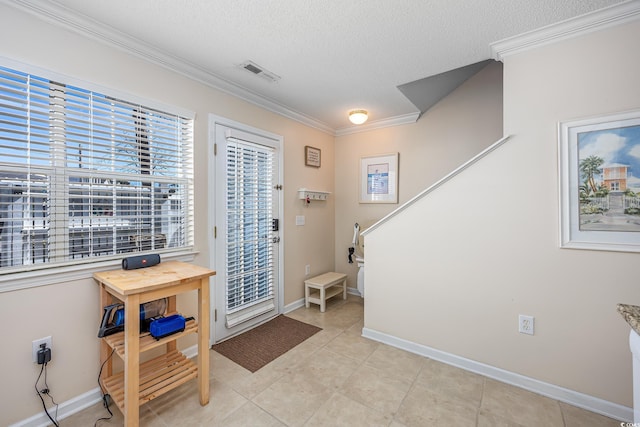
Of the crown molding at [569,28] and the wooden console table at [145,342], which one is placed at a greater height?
the crown molding at [569,28]

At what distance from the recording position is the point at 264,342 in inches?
101

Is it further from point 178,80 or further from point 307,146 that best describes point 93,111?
point 307,146

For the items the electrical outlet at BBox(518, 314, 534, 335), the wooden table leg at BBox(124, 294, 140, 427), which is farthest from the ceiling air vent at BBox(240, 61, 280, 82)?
the electrical outlet at BBox(518, 314, 534, 335)

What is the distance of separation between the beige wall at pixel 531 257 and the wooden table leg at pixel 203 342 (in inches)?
65.6

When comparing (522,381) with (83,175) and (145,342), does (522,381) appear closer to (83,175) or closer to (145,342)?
(145,342)

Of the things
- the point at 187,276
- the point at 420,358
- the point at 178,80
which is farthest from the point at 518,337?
the point at 178,80

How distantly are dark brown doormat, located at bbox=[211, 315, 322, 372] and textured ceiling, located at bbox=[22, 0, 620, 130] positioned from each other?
8.21 ft

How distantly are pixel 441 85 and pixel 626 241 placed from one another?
2.08 metres

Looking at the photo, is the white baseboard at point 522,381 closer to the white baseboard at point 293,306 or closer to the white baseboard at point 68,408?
the white baseboard at point 293,306

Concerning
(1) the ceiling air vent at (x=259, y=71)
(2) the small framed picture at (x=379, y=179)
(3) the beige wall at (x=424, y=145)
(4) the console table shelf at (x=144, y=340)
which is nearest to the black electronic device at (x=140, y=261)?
(4) the console table shelf at (x=144, y=340)

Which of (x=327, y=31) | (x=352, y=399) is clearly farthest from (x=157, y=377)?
(x=327, y=31)

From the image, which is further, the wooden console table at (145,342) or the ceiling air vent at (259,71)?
the ceiling air vent at (259,71)

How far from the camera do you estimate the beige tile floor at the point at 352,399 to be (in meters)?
1.62

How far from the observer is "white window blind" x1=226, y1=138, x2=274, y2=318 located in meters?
2.68
